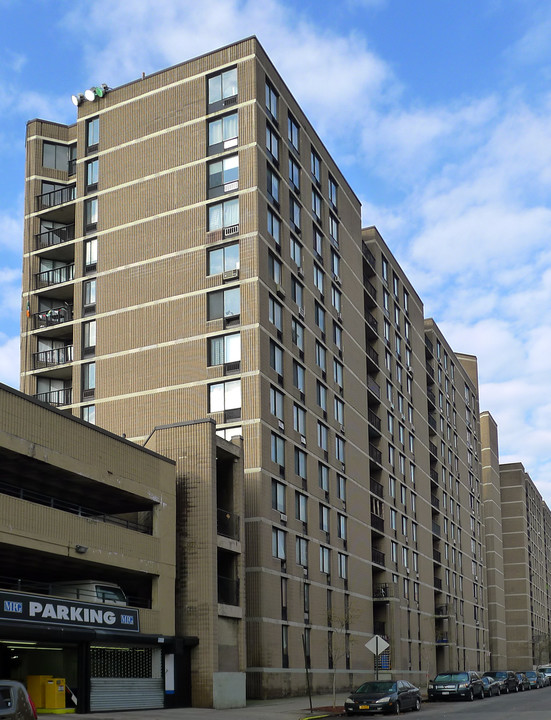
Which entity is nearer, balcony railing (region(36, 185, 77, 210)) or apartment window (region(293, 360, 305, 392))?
apartment window (region(293, 360, 305, 392))

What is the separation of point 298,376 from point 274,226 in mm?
8512

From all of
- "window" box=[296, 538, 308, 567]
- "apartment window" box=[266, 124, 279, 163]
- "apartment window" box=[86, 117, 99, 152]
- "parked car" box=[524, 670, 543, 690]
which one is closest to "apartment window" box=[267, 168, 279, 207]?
"apartment window" box=[266, 124, 279, 163]

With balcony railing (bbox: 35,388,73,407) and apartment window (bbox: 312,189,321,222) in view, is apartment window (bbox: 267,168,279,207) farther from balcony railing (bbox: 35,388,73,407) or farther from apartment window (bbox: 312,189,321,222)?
balcony railing (bbox: 35,388,73,407)

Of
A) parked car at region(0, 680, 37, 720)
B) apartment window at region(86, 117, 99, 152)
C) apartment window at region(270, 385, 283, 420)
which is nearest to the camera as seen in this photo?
parked car at region(0, 680, 37, 720)

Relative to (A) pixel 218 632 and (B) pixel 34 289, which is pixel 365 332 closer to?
(B) pixel 34 289

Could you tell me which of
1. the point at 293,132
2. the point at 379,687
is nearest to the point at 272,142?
the point at 293,132

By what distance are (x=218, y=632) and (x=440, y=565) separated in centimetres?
4674

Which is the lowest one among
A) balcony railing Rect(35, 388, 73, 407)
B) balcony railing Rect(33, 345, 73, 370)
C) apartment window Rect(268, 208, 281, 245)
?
balcony railing Rect(35, 388, 73, 407)

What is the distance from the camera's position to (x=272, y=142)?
54312mm

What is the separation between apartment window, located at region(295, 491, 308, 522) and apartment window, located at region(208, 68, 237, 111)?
2222 centimetres

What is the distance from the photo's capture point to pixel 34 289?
5800 centimetres

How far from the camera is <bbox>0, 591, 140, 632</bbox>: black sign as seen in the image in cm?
2881

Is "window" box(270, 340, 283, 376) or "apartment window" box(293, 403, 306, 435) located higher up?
"window" box(270, 340, 283, 376)

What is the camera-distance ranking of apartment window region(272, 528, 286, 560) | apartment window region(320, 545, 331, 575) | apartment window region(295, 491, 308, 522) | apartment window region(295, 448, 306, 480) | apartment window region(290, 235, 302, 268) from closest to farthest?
apartment window region(272, 528, 286, 560), apartment window region(295, 491, 308, 522), apartment window region(295, 448, 306, 480), apartment window region(320, 545, 331, 575), apartment window region(290, 235, 302, 268)
